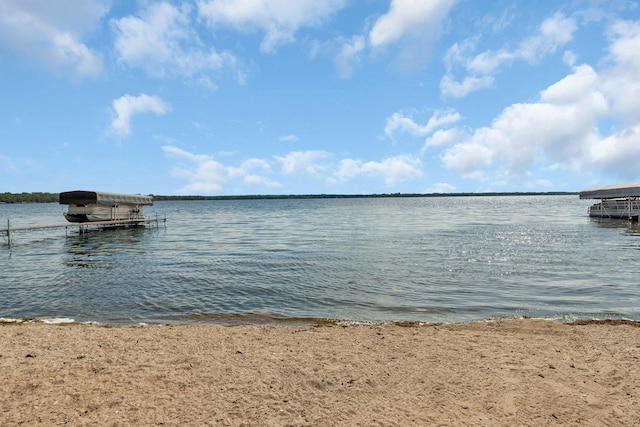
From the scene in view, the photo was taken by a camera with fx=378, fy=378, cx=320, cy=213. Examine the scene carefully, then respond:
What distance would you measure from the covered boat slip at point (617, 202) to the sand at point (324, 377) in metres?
45.8

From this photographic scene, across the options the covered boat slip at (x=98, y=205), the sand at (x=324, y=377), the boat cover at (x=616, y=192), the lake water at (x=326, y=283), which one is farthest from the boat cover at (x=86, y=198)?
the boat cover at (x=616, y=192)

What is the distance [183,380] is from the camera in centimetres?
582

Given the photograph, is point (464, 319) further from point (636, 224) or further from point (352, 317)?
point (636, 224)

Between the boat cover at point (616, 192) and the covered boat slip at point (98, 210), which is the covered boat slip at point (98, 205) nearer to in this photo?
the covered boat slip at point (98, 210)

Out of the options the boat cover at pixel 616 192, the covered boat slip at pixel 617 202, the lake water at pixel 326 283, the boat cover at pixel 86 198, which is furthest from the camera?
the covered boat slip at pixel 617 202

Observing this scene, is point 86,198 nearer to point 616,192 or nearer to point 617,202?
point 616,192

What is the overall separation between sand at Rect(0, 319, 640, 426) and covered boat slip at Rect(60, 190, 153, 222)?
3710 centimetres

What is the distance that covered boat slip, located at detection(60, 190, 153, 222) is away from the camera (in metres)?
40.6

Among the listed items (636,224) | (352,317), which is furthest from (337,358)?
(636,224)

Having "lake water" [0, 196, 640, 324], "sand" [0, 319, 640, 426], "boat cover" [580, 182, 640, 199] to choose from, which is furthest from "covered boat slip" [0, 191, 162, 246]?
"boat cover" [580, 182, 640, 199]

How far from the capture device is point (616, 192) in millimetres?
45500

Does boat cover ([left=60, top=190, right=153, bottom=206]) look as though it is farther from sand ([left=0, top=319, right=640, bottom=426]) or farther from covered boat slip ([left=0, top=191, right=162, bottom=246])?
sand ([left=0, top=319, right=640, bottom=426])

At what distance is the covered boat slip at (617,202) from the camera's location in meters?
44.0

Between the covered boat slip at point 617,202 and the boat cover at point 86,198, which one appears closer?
the boat cover at point 86,198
